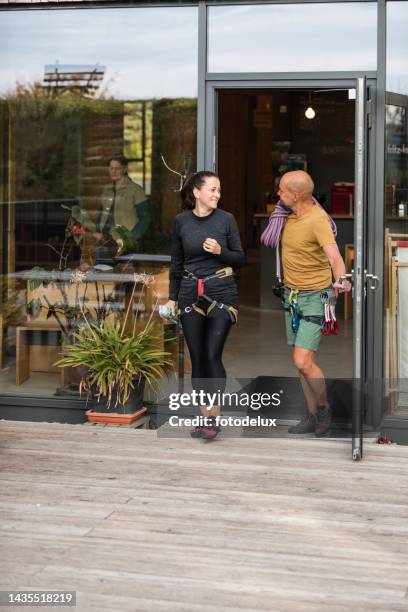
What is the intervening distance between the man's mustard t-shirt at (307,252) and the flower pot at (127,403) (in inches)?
49.7

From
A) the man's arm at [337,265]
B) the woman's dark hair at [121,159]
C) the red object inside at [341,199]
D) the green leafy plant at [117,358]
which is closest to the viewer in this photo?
the man's arm at [337,265]

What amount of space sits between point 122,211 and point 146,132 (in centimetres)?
56

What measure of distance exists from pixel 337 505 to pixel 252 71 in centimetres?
292

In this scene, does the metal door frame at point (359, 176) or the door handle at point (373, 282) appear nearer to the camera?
the metal door frame at point (359, 176)

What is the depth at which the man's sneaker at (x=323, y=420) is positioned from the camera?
6.79 m

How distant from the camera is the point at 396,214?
6883mm

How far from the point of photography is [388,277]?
22.8 ft

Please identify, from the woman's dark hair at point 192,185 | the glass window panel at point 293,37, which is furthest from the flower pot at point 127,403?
the glass window panel at point 293,37

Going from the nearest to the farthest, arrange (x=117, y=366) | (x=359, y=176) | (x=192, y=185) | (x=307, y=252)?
(x=359, y=176), (x=307, y=252), (x=192, y=185), (x=117, y=366)

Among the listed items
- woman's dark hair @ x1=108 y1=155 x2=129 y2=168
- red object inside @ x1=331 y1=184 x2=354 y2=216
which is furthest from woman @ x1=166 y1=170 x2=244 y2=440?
red object inside @ x1=331 y1=184 x2=354 y2=216

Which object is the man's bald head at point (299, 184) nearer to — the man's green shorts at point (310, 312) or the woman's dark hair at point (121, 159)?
the man's green shorts at point (310, 312)

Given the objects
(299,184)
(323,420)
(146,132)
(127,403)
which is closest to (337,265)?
(299,184)

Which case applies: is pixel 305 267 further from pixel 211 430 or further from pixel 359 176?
pixel 211 430

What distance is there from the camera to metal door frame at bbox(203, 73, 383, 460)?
6152mm
